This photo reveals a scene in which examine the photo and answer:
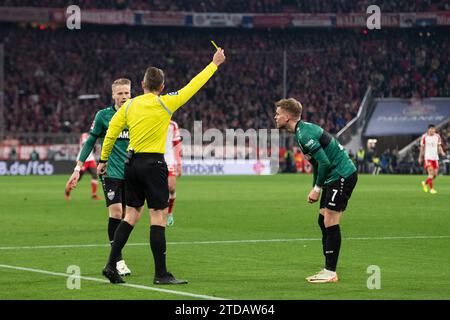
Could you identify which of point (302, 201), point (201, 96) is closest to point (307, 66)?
point (201, 96)

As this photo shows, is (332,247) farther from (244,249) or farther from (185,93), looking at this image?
(244,249)

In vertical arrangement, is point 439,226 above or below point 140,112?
below

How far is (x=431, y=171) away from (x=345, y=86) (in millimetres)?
33145

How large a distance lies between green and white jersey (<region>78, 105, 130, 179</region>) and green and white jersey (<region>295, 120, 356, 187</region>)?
2284 mm

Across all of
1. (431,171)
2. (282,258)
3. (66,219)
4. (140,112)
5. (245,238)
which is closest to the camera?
(140,112)

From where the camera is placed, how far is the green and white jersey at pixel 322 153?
11.3 m

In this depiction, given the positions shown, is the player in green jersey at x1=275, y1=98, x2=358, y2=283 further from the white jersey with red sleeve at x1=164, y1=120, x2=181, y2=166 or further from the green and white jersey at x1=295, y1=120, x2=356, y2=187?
the white jersey with red sleeve at x1=164, y1=120, x2=181, y2=166

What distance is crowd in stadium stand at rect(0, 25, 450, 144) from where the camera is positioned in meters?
62.2

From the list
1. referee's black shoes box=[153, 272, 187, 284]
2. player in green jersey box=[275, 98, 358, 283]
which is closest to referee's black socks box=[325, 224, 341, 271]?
player in green jersey box=[275, 98, 358, 283]

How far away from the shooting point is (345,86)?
6650cm

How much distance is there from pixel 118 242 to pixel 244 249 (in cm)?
447

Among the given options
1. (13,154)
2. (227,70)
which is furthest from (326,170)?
(227,70)

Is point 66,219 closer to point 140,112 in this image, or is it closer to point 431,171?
point 140,112

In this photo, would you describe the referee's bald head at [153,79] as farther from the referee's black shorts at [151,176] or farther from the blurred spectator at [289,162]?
the blurred spectator at [289,162]
